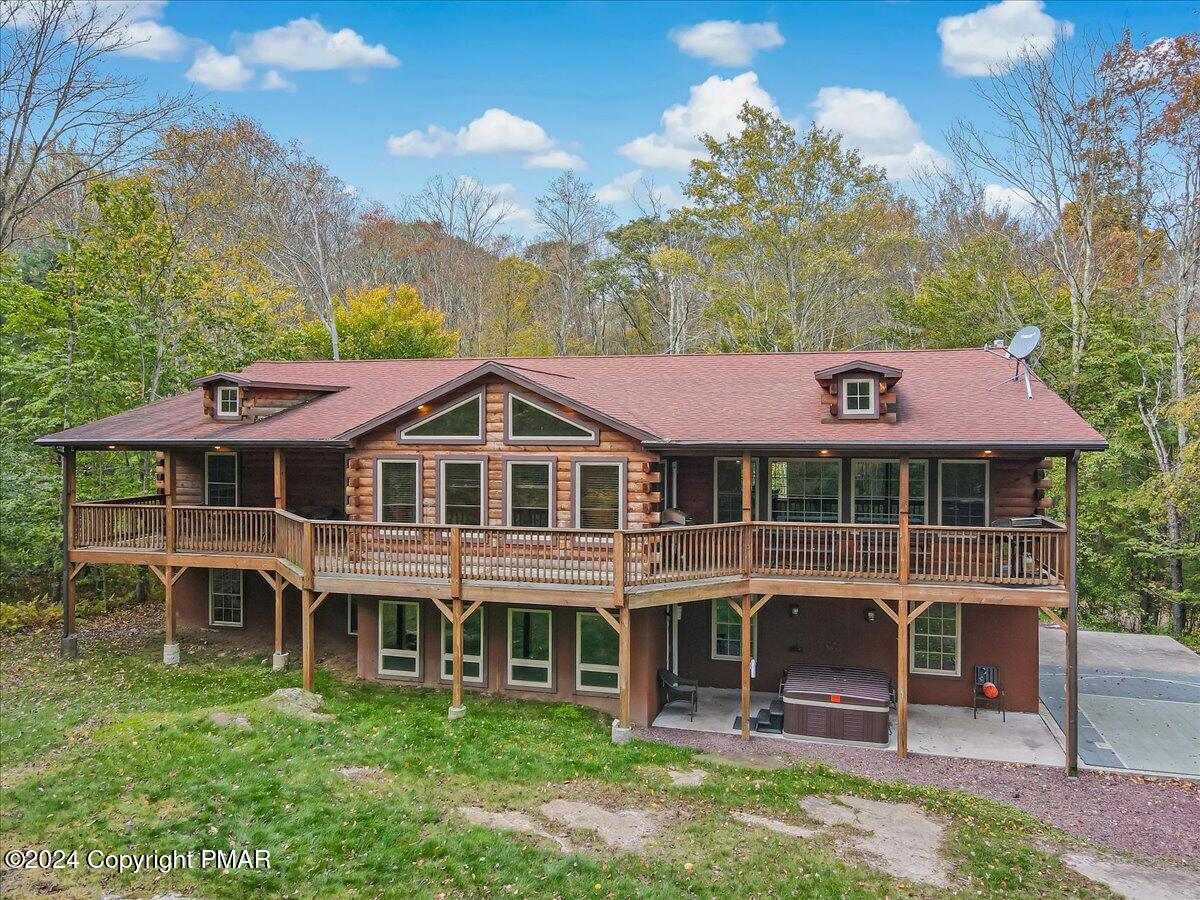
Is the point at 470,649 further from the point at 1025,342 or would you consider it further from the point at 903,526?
the point at 1025,342

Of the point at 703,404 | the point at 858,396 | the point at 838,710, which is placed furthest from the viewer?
the point at 703,404

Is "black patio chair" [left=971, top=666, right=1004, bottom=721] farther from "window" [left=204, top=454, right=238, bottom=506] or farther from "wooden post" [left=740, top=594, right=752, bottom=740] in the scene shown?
"window" [left=204, top=454, right=238, bottom=506]

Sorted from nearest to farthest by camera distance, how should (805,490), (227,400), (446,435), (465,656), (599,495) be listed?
(599,495)
(446,435)
(465,656)
(805,490)
(227,400)

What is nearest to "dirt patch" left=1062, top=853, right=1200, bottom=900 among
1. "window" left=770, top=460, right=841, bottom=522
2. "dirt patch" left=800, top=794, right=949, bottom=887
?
"dirt patch" left=800, top=794, right=949, bottom=887

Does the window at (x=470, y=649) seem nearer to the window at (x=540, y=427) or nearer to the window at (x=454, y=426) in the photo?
the window at (x=454, y=426)

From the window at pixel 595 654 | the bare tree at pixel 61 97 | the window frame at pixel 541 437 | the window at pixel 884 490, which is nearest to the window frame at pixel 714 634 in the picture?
the window at pixel 595 654

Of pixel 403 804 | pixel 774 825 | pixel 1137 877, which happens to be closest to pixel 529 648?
pixel 403 804
